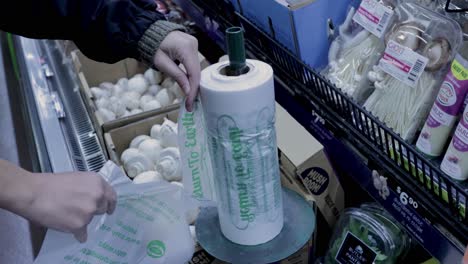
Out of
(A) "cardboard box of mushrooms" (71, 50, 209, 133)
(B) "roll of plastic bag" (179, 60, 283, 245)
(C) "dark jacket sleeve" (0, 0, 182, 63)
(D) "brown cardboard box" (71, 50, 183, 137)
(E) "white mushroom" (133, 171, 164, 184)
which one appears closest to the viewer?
(B) "roll of plastic bag" (179, 60, 283, 245)

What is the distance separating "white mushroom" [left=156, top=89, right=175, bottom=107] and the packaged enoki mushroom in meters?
1.04

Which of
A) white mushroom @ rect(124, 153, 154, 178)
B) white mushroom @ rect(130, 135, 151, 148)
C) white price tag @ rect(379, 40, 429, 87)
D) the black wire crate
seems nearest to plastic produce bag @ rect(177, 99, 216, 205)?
the black wire crate

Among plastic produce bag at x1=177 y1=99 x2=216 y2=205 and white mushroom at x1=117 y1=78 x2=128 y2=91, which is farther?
white mushroom at x1=117 y1=78 x2=128 y2=91

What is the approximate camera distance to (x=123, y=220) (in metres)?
0.98

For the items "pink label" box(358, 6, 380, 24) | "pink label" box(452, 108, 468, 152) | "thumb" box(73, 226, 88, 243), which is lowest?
"thumb" box(73, 226, 88, 243)

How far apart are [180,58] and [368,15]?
0.46 m

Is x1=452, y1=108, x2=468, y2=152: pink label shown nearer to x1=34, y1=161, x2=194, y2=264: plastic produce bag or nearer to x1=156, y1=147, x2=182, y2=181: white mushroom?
x1=34, y1=161, x2=194, y2=264: plastic produce bag

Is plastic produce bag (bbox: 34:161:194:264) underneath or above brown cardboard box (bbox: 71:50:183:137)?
above

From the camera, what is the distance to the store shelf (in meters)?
0.88

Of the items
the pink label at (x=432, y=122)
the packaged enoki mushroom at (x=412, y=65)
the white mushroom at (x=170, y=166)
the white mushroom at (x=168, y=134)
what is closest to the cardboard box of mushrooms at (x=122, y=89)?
the white mushroom at (x=168, y=134)

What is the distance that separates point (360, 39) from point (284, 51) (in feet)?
0.60

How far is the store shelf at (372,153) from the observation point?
0.88 meters

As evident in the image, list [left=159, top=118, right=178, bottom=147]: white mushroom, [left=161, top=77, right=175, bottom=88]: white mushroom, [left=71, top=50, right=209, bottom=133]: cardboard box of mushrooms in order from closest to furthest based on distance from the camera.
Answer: [left=159, top=118, right=178, bottom=147]: white mushroom, [left=71, top=50, right=209, bottom=133]: cardboard box of mushrooms, [left=161, top=77, right=175, bottom=88]: white mushroom

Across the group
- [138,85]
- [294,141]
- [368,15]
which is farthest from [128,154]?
[368,15]
